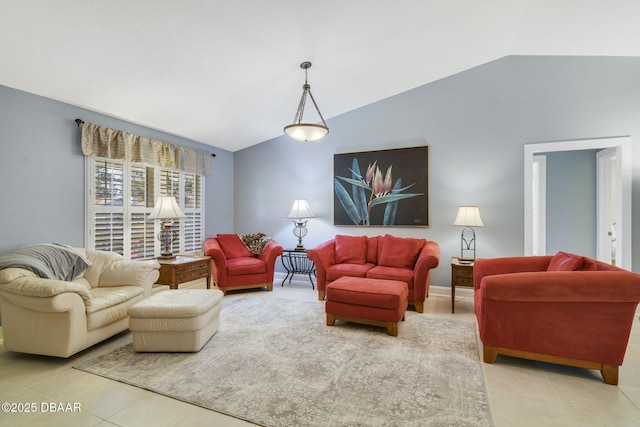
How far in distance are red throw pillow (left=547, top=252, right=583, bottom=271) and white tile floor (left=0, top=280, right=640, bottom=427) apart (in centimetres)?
77

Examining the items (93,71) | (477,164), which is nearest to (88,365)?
(93,71)

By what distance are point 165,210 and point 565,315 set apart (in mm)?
4198

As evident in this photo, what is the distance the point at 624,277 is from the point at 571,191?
10.2ft

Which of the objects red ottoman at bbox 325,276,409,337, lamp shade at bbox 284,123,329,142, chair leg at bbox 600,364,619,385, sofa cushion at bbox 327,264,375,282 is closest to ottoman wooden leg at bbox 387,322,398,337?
red ottoman at bbox 325,276,409,337

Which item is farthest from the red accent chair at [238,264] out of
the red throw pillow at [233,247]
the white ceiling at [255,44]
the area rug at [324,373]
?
the white ceiling at [255,44]

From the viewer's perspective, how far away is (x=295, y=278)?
5.36 meters

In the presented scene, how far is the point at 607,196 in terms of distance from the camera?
4168mm

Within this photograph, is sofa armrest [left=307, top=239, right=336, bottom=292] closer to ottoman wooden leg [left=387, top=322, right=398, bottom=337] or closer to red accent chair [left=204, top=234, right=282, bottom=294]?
red accent chair [left=204, top=234, right=282, bottom=294]

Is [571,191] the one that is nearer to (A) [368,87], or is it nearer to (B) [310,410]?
(A) [368,87]

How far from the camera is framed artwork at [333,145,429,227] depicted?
4477mm

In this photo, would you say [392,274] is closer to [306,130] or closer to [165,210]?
[306,130]

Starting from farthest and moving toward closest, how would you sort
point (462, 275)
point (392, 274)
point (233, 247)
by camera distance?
point (233, 247) < point (392, 274) < point (462, 275)

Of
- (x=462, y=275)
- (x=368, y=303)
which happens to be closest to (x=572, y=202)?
(x=462, y=275)

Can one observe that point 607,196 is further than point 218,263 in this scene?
No
